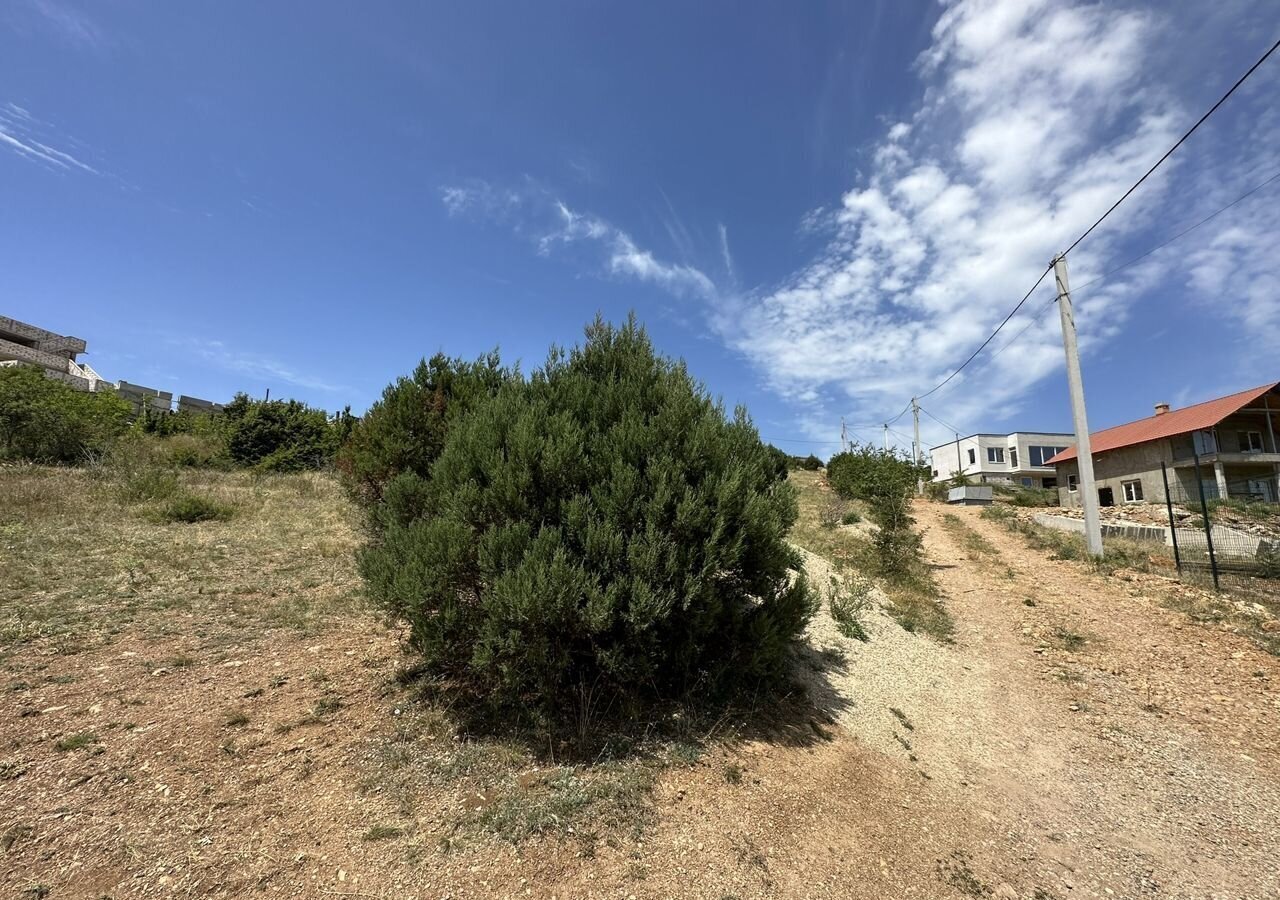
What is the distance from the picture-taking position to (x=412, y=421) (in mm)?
7871

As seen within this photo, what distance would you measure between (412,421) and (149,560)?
12.3ft

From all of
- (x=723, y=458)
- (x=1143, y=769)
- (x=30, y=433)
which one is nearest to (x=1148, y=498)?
(x=1143, y=769)

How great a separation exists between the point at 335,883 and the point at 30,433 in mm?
21751

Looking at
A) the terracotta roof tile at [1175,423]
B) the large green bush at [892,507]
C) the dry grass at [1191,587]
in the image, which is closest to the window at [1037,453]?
the terracotta roof tile at [1175,423]

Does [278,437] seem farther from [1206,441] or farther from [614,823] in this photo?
[1206,441]

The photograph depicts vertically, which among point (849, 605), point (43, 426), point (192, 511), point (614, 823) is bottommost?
point (614, 823)

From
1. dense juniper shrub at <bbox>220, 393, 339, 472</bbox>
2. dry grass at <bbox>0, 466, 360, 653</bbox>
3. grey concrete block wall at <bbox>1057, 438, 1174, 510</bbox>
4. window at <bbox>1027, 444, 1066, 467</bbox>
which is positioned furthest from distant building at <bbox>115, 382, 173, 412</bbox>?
window at <bbox>1027, 444, 1066, 467</bbox>

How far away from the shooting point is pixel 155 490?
11.4 metres

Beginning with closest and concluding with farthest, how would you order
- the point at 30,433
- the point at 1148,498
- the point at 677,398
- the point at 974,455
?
the point at 677,398, the point at 30,433, the point at 1148,498, the point at 974,455

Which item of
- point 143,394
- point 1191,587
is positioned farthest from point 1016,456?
point 143,394

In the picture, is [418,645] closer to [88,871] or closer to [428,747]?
[428,747]

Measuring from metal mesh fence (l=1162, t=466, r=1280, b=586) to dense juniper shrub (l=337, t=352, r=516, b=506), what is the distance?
1316 cm

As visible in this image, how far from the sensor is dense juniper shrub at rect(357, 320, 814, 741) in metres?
3.70

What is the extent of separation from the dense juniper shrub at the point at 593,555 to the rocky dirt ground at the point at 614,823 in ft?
2.28
